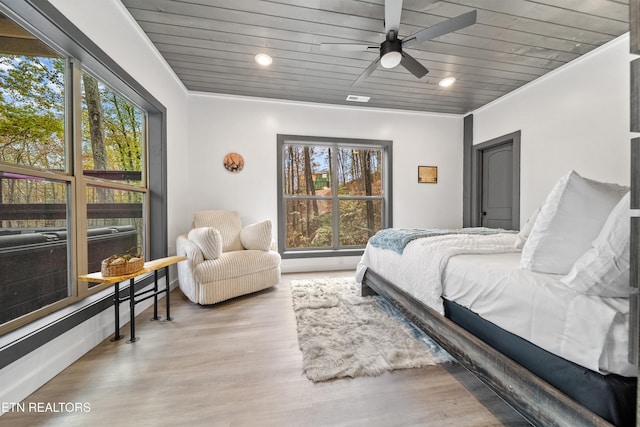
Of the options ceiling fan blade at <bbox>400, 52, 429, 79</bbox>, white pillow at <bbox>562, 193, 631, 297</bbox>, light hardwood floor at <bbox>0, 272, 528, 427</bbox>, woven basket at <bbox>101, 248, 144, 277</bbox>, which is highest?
Result: ceiling fan blade at <bbox>400, 52, 429, 79</bbox>

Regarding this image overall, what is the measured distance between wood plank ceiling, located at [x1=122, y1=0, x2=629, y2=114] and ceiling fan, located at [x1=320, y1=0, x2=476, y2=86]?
17 centimetres

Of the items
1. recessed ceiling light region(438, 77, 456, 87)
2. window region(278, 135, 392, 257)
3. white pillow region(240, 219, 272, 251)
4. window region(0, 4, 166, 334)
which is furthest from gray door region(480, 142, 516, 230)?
window region(0, 4, 166, 334)

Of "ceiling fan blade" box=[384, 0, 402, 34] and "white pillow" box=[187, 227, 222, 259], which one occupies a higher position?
"ceiling fan blade" box=[384, 0, 402, 34]

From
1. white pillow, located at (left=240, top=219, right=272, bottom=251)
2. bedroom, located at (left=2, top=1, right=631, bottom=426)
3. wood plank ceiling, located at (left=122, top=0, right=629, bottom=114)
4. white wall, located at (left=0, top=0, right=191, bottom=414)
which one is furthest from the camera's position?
white pillow, located at (left=240, top=219, right=272, bottom=251)

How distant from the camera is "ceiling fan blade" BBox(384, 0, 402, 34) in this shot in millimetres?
1704

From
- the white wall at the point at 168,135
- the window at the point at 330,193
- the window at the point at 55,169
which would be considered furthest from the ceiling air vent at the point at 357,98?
the window at the point at 55,169

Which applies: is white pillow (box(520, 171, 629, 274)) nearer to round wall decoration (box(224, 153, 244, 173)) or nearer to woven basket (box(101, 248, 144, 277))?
woven basket (box(101, 248, 144, 277))

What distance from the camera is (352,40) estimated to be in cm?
237

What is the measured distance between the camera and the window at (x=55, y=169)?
137cm

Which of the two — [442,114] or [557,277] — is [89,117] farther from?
[442,114]

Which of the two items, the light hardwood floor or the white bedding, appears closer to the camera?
the white bedding

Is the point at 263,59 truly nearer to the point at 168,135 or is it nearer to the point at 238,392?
the point at 168,135

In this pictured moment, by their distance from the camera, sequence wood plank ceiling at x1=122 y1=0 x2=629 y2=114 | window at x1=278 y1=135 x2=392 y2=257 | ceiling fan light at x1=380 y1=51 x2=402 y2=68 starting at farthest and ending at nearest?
window at x1=278 y1=135 x2=392 y2=257, ceiling fan light at x1=380 y1=51 x2=402 y2=68, wood plank ceiling at x1=122 y1=0 x2=629 y2=114

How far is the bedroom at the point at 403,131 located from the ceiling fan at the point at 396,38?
63.9 inches
